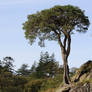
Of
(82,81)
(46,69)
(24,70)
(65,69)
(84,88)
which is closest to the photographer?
(84,88)

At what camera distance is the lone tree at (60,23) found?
1051 inches

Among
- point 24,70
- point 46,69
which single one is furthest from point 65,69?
point 24,70

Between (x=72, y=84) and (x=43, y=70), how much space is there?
116 ft

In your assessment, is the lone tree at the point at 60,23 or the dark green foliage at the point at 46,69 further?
the dark green foliage at the point at 46,69

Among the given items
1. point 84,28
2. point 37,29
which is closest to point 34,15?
point 37,29

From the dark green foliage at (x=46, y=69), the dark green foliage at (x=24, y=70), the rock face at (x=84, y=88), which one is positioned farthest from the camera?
the dark green foliage at (x=24, y=70)

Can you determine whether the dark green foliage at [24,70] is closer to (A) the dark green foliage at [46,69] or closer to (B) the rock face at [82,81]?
(A) the dark green foliage at [46,69]

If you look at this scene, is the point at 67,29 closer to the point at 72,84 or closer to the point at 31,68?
the point at 72,84

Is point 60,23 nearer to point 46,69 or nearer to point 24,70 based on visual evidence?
point 46,69

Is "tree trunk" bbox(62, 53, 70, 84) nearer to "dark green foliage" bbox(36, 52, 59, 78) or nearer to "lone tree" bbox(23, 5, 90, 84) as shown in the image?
"lone tree" bbox(23, 5, 90, 84)

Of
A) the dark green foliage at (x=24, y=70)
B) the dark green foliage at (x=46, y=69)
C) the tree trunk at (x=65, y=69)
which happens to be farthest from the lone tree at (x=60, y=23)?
the dark green foliage at (x=24, y=70)

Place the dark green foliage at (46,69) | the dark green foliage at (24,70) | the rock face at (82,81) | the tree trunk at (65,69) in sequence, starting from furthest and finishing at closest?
the dark green foliage at (24,70) < the dark green foliage at (46,69) < the tree trunk at (65,69) < the rock face at (82,81)

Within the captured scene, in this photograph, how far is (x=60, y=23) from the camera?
2723cm

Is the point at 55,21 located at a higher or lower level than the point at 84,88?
higher
